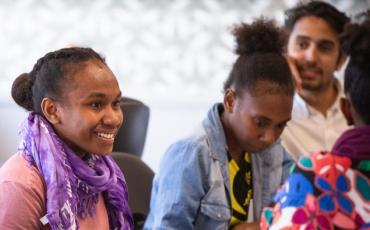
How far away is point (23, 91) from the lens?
1340mm

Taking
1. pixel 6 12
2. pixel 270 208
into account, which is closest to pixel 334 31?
pixel 270 208

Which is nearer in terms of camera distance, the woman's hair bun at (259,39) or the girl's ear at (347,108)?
the girl's ear at (347,108)

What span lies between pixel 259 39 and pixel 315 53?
56 cm

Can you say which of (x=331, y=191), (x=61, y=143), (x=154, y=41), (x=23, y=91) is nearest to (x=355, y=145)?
(x=331, y=191)

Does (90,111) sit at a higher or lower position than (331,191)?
higher

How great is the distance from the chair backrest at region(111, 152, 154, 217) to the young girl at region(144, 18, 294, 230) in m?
0.19

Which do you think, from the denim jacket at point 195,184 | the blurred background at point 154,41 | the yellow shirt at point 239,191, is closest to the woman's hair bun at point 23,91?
the denim jacket at point 195,184

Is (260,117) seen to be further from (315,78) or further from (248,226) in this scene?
(315,78)

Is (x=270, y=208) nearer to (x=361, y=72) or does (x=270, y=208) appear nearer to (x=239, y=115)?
(x=361, y=72)

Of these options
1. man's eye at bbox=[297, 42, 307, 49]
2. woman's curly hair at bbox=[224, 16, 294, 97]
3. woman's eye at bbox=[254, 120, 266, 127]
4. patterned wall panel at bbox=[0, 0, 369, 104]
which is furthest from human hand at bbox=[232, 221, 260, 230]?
patterned wall panel at bbox=[0, 0, 369, 104]

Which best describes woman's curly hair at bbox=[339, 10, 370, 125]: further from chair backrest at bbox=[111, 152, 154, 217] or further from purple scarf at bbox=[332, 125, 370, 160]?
chair backrest at bbox=[111, 152, 154, 217]

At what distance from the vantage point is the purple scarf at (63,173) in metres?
1.22

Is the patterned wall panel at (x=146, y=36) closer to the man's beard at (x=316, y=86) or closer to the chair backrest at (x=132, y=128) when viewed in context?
the man's beard at (x=316, y=86)

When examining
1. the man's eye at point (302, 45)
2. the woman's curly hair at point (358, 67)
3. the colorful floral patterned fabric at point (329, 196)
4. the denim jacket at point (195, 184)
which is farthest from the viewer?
the man's eye at point (302, 45)
